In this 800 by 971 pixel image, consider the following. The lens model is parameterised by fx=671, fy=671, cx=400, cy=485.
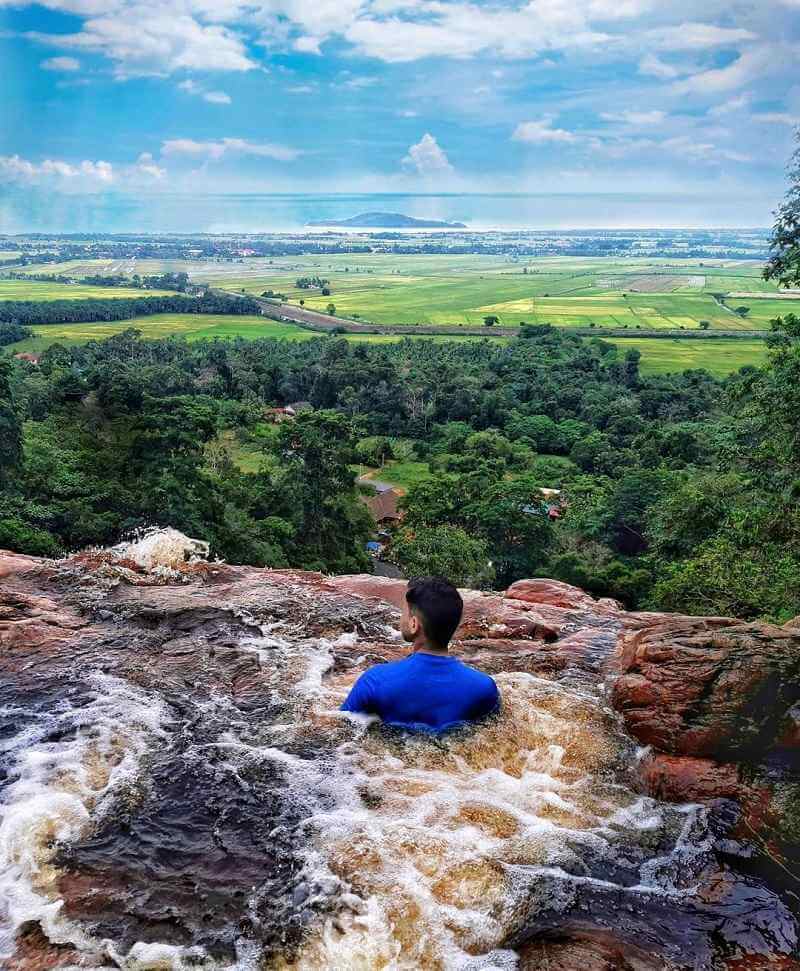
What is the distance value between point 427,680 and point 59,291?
137m

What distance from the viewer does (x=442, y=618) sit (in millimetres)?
4656

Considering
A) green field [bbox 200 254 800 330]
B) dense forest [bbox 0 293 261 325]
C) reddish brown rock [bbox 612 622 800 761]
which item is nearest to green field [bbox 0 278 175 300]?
dense forest [bbox 0 293 261 325]

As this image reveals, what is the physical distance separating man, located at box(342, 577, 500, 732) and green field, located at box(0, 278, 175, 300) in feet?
397

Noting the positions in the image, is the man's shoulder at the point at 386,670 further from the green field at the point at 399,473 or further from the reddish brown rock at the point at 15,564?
the green field at the point at 399,473

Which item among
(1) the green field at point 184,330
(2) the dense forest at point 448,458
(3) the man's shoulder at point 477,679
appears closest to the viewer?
(3) the man's shoulder at point 477,679

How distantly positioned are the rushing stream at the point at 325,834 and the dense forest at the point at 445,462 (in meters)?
8.15

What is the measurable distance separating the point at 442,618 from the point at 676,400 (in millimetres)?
58263

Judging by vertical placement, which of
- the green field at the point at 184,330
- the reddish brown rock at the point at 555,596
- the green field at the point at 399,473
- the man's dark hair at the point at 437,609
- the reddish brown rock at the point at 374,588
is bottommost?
the green field at the point at 399,473

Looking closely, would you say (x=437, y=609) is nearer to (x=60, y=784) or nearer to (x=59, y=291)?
(x=60, y=784)

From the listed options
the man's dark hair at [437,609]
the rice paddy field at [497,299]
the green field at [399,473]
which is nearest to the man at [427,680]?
the man's dark hair at [437,609]

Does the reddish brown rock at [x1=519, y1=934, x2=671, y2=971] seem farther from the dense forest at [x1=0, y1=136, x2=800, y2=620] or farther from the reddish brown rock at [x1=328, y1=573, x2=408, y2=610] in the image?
the dense forest at [x1=0, y1=136, x2=800, y2=620]

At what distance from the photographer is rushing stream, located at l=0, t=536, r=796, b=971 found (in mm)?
3527

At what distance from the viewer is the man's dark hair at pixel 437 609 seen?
4.66 metres

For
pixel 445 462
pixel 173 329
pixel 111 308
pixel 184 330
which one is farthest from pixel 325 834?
pixel 111 308
